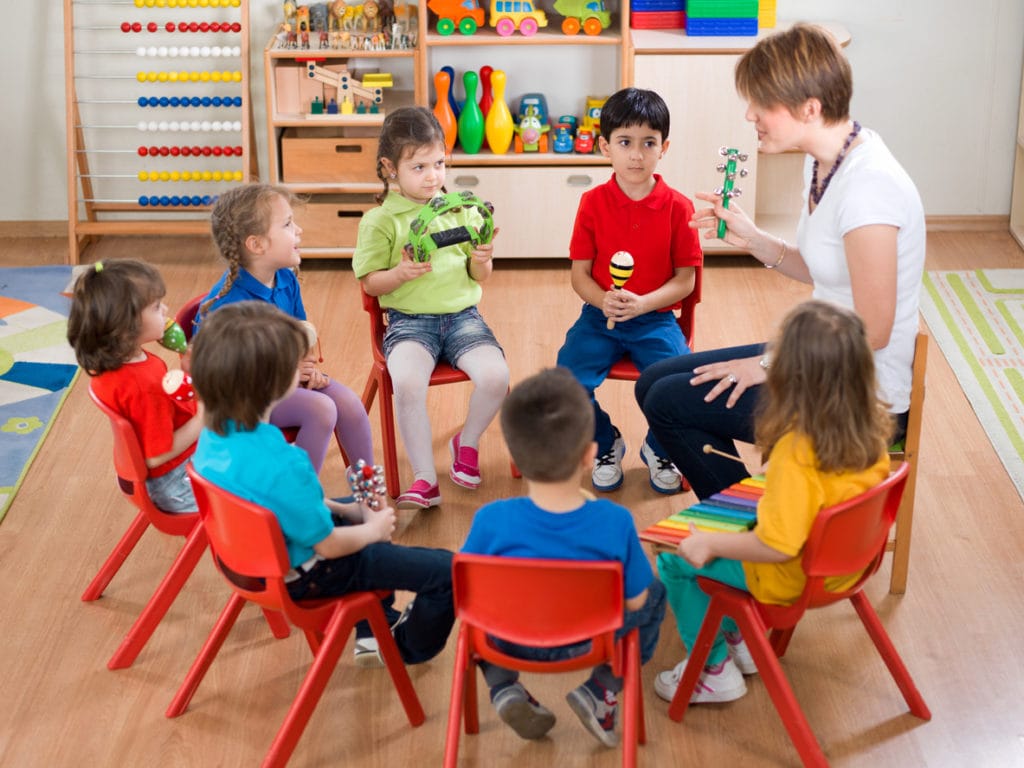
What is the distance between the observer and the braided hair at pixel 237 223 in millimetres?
2771

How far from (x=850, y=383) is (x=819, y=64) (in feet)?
2.36

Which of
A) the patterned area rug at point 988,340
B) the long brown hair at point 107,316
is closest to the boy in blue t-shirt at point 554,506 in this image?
the long brown hair at point 107,316

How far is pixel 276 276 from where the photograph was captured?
2.88 metres

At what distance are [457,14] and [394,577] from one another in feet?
8.52

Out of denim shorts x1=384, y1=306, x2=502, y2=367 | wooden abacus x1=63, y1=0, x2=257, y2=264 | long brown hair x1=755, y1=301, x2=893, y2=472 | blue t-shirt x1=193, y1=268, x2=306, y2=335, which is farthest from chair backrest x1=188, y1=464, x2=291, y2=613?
wooden abacus x1=63, y1=0, x2=257, y2=264

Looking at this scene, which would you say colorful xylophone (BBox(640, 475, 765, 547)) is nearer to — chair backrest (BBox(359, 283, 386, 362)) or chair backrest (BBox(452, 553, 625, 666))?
→ chair backrest (BBox(452, 553, 625, 666))

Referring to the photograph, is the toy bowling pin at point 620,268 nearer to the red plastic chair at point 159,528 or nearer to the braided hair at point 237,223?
the braided hair at point 237,223

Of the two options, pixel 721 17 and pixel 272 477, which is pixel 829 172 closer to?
pixel 272 477

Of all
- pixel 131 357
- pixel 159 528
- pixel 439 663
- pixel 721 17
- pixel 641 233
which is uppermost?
pixel 721 17

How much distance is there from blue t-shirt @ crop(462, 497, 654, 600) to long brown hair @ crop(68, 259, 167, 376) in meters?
0.90

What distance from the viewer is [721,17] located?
13.9 feet

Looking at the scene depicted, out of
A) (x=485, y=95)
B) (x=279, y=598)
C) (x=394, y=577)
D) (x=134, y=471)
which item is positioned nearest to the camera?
Result: (x=279, y=598)

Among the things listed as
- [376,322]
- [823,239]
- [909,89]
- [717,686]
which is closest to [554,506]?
[717,686]

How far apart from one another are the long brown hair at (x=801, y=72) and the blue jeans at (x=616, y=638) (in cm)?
97
